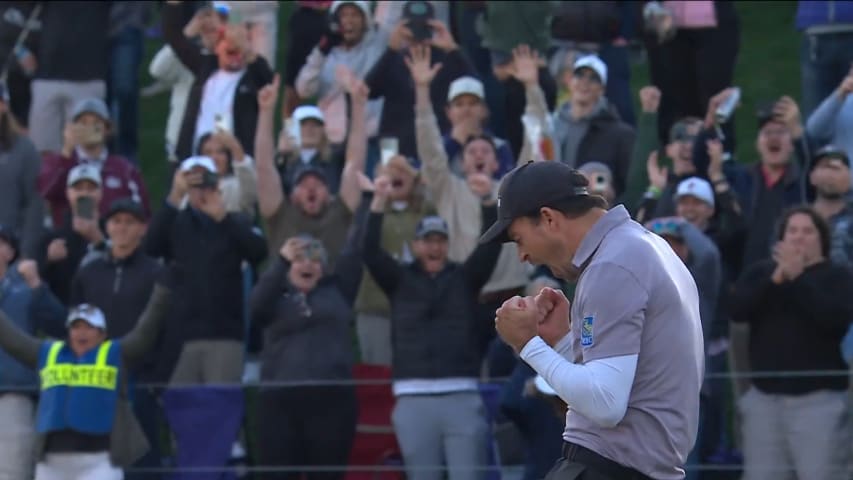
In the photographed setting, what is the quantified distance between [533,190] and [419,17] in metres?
7.46

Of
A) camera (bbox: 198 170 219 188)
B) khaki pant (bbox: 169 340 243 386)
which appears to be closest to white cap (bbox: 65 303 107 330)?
khaki pant (bbox: 169 340 243 386)

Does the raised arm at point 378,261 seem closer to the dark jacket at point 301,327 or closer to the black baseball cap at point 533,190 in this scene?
the dark jacket at point 301,327

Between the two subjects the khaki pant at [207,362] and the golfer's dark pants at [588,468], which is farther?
the khaki pant at [207,362]

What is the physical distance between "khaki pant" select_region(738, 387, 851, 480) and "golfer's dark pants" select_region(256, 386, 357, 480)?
222cm

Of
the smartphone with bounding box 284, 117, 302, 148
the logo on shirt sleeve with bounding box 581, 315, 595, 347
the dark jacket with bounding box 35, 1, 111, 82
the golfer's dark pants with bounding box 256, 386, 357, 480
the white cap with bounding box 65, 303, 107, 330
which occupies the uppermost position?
the dark jacket with bounding box 35, 1, 111, 82

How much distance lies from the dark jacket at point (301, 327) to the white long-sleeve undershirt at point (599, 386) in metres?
5.26

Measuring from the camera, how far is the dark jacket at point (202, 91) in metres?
12.9

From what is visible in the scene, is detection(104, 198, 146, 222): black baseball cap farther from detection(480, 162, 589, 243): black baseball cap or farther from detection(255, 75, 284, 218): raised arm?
detection(480, 162, 589, 243): black baseball cap

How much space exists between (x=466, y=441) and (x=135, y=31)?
16.7 feet

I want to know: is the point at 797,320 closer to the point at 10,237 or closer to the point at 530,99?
the point at 530,99

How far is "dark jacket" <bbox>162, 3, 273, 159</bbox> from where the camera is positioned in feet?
42.3

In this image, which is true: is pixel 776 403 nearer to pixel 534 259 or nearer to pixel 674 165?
pixel 674 165

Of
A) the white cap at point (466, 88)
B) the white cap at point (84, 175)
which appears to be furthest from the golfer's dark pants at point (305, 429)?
the white cap at point (466, 88)

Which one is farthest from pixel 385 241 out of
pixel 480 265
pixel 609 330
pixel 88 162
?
pixel 609 330
